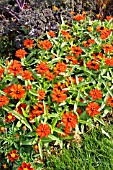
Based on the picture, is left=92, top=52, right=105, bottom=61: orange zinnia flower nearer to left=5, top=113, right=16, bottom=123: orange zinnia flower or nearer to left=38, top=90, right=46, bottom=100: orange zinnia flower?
left=38, top=90, right=46, bottom=100: orange zinnia flower

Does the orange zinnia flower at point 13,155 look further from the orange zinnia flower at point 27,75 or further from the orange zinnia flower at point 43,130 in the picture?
the orange zinnia flower at point 27,75

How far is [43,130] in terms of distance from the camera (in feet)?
8.58

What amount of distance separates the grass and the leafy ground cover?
0.02 metres

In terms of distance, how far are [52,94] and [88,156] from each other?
470mm

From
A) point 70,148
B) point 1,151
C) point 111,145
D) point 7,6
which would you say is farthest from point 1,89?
point 7,6

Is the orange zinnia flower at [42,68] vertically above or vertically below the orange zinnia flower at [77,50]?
below

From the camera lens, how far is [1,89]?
9.45ft

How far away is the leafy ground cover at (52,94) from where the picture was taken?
269 cm

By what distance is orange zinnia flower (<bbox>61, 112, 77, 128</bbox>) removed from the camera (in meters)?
2.67

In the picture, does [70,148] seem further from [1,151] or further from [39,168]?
[1,151]

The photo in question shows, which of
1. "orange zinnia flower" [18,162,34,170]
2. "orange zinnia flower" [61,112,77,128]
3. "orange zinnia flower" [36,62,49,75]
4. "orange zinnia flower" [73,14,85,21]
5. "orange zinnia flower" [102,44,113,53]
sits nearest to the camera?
"orange zinnia flower" [18,162,34,170]

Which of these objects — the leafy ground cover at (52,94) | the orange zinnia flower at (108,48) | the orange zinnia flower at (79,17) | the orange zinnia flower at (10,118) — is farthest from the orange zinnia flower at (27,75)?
the orange zinnia flower at (79,17)

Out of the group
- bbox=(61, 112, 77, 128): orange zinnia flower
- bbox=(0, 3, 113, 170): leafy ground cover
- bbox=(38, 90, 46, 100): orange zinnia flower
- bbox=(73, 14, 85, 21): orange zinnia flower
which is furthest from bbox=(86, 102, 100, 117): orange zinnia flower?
bbox=(73, 14, 85, 21): orange zinnia flower

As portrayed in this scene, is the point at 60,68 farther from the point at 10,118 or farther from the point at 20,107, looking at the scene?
the point at 10,118
